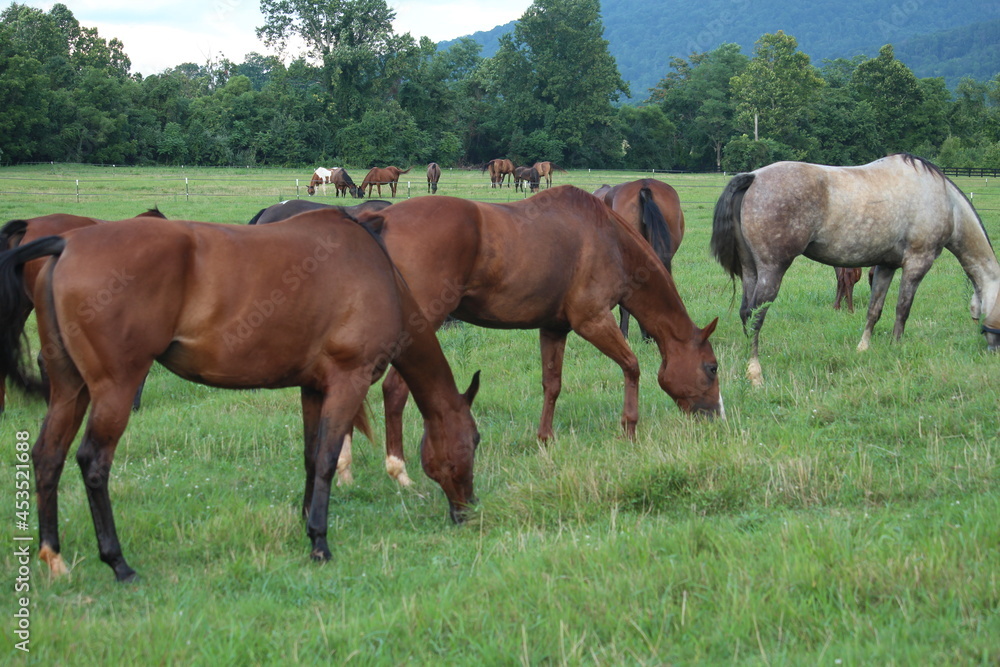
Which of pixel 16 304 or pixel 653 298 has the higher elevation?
pixel 16 304

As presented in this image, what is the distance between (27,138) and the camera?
5372 cm

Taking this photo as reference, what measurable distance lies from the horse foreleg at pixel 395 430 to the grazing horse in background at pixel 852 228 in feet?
11.9

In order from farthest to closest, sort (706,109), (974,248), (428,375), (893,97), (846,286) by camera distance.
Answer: (706,109), (893,97), (846,286), (974,248), (428,375)

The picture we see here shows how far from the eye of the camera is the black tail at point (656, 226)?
972 cm

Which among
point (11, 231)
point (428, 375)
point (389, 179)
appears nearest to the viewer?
point (428, 375)

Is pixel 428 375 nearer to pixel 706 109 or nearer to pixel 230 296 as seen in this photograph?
pixel 230 296

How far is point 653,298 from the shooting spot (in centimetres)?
657

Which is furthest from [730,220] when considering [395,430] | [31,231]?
[31,231]

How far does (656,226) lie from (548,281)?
4.03 metres

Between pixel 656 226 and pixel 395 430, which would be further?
pixel 656 226

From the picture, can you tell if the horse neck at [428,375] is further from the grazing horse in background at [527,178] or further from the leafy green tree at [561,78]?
the leafy green tree at [561,78]

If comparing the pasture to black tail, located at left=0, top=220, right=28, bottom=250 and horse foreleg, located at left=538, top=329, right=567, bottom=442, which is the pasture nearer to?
horse foreleg, located at left=538, top=329, right=567, bottom=442

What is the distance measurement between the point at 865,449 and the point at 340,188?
3303 cm

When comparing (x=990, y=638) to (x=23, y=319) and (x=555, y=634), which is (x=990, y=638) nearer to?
(x=555, y=634)
